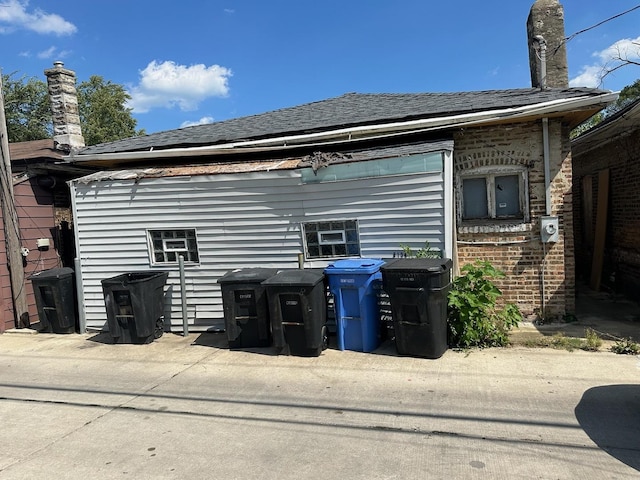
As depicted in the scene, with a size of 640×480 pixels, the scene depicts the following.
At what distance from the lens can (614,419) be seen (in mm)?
Result: 3910

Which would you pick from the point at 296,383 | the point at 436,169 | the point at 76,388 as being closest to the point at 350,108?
the point at 436,169

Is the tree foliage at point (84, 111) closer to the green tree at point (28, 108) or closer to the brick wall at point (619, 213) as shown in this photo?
the green tree at point (28, 108)

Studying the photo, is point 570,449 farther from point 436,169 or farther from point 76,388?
point 76,388

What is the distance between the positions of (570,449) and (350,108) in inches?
290

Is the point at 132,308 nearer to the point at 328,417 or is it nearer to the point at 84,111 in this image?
the point at 328,417

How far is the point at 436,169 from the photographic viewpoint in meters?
6.52

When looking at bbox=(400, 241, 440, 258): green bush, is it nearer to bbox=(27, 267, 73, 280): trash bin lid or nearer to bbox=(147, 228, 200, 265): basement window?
bbox=(147, 228, 200, 265): basement window

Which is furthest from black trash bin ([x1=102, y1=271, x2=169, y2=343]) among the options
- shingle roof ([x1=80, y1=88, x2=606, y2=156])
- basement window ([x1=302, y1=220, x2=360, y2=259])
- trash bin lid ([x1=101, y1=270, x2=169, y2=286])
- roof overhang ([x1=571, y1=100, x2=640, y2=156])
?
roof overhang ([x1=571, y1=100, x2=640, y2=156])

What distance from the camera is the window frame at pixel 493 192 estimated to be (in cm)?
721

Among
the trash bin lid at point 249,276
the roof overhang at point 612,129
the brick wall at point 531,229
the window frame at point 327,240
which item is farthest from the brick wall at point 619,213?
the trash bin lid at point 249,276

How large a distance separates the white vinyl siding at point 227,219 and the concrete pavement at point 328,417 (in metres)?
1.70

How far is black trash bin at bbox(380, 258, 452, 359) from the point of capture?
5590 millimetres

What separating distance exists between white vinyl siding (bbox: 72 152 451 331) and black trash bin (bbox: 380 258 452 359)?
1.12 m

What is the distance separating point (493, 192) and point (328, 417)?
476 cm
